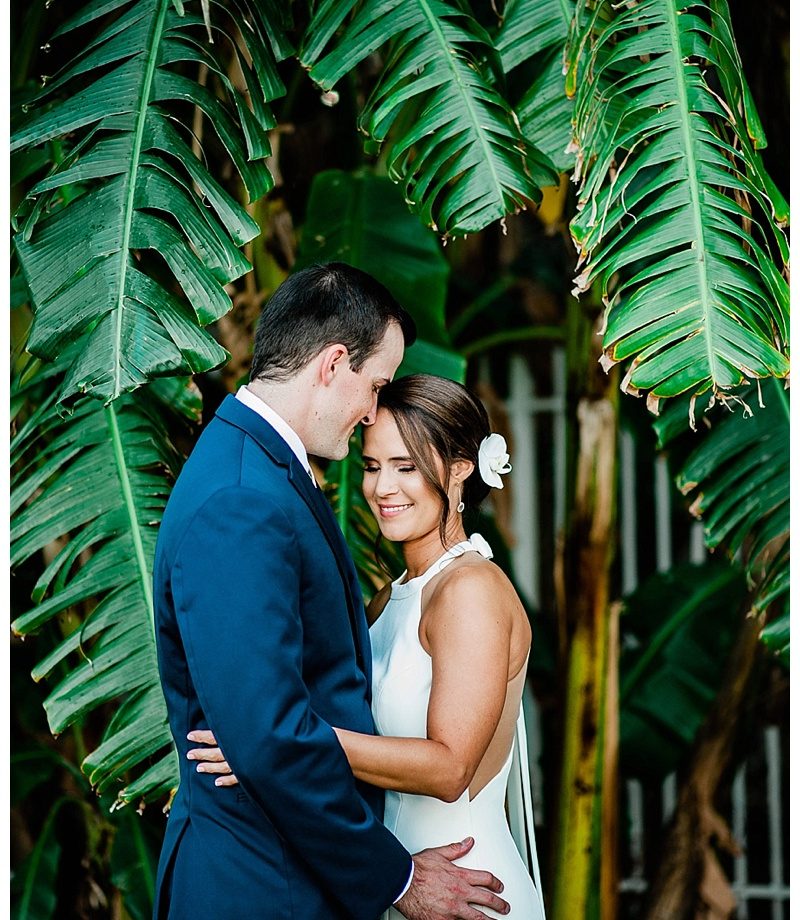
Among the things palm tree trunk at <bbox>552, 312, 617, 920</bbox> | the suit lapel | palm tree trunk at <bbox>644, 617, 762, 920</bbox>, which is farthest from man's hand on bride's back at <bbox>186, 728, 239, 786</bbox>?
palm tree trunk at <bbox>644, 617, 762, 920</bbox>

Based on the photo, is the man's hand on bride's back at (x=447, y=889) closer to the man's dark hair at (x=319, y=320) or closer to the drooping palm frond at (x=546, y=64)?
the man's dark hair at (x=319, y=320)

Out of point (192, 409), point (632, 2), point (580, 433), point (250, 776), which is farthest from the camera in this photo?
point (580, 433)

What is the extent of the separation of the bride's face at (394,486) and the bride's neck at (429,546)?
40 mm

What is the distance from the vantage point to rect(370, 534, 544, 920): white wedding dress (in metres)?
2.12

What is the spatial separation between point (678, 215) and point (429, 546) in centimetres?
80

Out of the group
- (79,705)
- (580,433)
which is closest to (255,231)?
(79,705)

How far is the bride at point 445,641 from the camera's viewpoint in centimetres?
199

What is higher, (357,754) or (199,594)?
(199,594)

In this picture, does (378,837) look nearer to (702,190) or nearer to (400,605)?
(400,605)

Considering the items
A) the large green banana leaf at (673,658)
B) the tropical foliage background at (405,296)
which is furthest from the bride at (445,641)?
the large green banana leaf at (673,658)

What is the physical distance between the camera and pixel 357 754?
187cm

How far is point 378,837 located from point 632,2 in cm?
177

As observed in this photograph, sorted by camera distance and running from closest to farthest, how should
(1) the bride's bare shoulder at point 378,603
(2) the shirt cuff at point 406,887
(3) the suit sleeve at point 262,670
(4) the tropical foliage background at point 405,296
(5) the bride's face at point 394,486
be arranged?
(3) the suit sleeve at point 262,670
(2) the shirt cuff at point 406,887
(4) the tropical foliage background at point 405,296
(5) the bride's face at point 394,486
(1) the bride's bare shoulder at point 378,603

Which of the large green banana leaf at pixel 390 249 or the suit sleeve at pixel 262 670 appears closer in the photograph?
the suit sleeve at pixel 262 670
